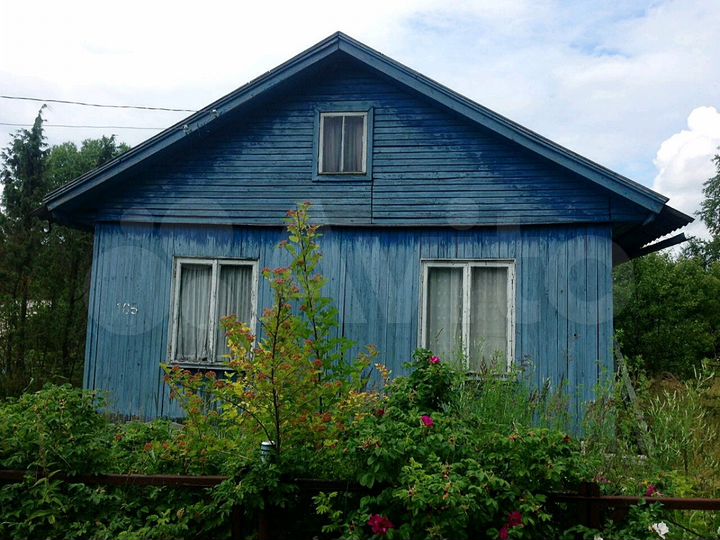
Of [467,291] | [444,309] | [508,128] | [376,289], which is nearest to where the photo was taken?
[508,128]

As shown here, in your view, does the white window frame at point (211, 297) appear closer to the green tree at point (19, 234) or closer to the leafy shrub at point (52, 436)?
the leafy shrub at point (52, 436)

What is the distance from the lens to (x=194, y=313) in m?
10.5

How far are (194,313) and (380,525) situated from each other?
691cm

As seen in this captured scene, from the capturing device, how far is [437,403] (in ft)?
17.4

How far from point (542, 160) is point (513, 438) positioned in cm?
636

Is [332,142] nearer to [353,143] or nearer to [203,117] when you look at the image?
[353,143]

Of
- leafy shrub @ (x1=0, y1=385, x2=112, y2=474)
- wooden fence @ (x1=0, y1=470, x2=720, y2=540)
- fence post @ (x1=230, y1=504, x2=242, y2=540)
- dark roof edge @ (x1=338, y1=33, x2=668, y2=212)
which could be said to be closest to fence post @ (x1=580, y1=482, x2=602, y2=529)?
wooden fence @ (x1=0, y1=470, x2=720, y2=540)

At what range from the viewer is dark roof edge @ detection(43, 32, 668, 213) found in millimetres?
→ 9641

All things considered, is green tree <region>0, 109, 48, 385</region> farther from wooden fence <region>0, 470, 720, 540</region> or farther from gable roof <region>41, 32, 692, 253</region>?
wooden fence <region>0, 470, 720, 540</region>

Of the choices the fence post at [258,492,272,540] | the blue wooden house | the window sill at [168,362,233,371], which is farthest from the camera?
the window sill at [168,362,233,371]

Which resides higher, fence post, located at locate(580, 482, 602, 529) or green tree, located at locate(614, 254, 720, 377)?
green tree, located at locate(614, 254, 720, 377)

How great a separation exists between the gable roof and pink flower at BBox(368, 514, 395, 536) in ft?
22.0

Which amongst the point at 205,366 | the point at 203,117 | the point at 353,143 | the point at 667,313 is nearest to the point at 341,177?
the point at 353,143

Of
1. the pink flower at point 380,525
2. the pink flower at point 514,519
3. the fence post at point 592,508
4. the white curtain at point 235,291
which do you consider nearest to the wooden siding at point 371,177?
the white curtain at point 235,291
